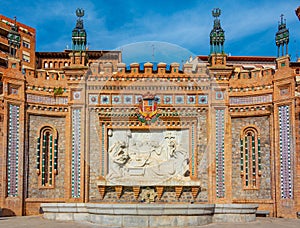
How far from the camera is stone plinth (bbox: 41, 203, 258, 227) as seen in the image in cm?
1630

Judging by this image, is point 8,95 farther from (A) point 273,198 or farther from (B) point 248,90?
(A) point 273,198

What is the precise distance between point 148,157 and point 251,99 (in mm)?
5938

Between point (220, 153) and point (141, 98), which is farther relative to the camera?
point (141, 98)

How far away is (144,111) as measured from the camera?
23.7 m

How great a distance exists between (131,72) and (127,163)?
472 centimetres

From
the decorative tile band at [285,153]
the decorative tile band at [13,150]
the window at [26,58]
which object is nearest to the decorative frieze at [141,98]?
the decorative tile band at [13,150]

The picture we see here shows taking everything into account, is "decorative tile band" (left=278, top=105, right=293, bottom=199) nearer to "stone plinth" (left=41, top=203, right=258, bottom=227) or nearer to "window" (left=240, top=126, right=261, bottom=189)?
"window" (left=240, top=126, right=261, bottom=189)

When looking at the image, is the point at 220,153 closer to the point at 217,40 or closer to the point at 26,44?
the point at 217,40

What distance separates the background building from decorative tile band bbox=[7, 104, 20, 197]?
0.16 feet

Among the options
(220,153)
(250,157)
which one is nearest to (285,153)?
(250,157)

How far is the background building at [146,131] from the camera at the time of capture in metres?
22.5

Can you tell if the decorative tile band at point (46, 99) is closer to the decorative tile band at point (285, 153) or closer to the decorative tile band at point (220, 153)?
the decorative tile band at point (220, 153)

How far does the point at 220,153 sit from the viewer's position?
23.2 m

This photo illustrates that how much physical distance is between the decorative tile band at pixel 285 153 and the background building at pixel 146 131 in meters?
0.05
